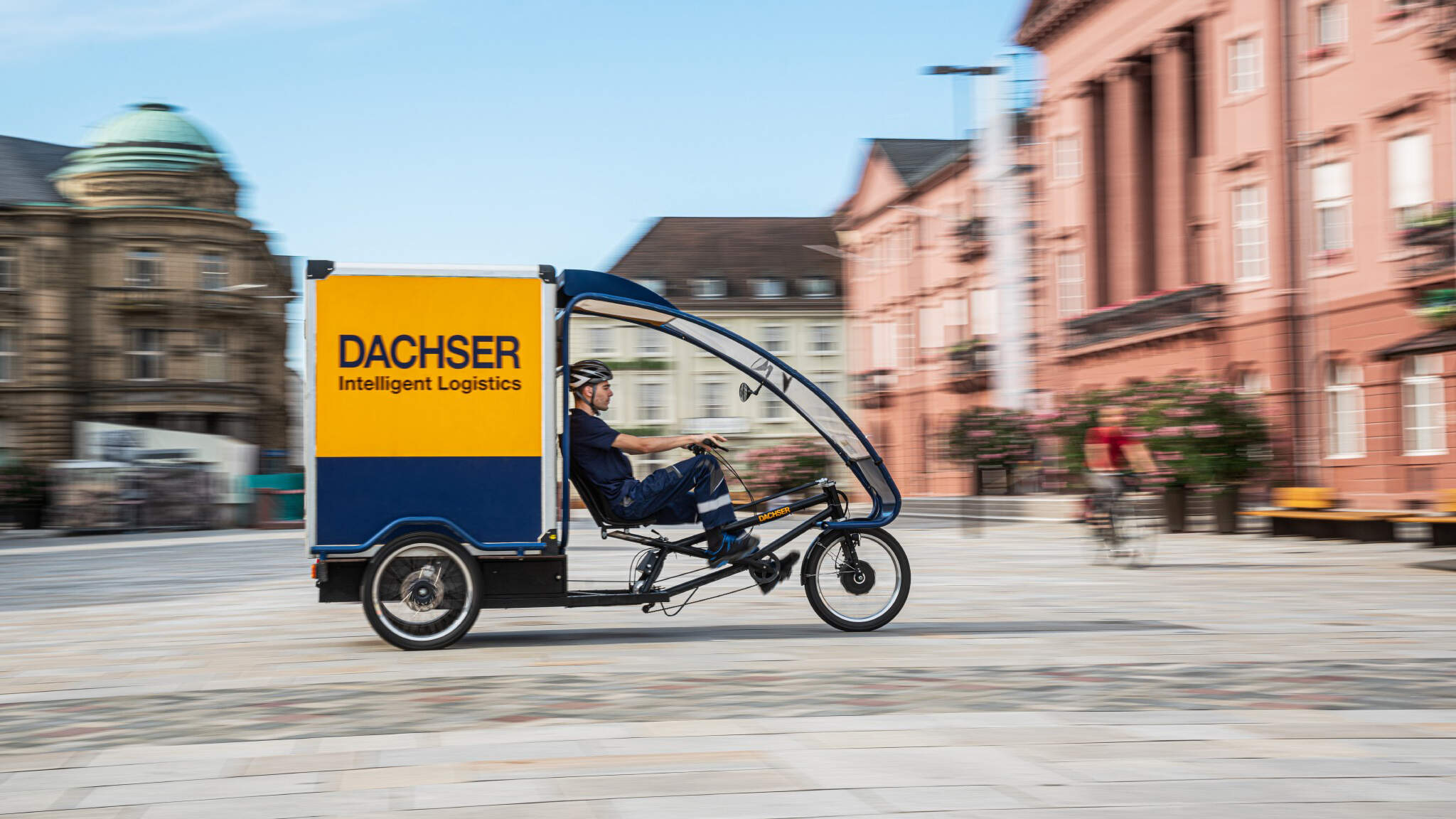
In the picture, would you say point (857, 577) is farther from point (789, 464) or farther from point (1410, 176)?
point (789, 464)

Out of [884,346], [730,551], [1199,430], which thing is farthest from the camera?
[884,346]

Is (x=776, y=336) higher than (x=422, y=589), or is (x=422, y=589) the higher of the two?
(x=776, y=336)

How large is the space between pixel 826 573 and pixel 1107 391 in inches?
787

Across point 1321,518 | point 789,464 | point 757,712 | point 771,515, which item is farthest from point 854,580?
point 789,464

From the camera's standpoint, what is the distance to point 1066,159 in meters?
45.2

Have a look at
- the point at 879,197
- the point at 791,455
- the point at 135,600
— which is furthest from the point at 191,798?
the point at 879,197

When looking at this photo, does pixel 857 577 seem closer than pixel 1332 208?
Yes

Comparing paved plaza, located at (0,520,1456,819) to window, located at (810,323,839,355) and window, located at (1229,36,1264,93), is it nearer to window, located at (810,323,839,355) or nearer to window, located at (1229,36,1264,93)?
window, located at (1229,36,1264,93)

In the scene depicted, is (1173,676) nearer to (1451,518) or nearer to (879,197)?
(1451,518)

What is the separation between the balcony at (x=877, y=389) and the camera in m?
70.1

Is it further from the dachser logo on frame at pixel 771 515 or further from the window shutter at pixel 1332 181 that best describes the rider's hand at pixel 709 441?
the window shutter at pixel 1332 181

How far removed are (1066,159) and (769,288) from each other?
1808 inches

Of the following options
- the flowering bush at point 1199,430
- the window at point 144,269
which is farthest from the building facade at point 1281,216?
the window at point 144,269

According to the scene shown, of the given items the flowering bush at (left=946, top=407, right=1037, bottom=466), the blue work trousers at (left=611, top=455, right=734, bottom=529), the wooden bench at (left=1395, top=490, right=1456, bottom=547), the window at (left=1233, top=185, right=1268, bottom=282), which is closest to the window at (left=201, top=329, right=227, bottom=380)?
the flowering bush at (left=946, top=407, right=1037, bottom=466)
